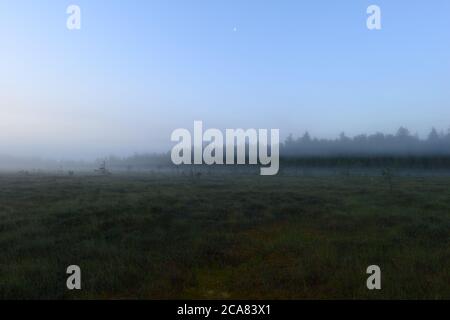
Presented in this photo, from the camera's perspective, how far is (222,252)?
1373cm

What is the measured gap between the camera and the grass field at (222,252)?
9820 mm

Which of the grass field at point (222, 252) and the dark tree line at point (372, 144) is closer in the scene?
the grass field at point (222, 252)

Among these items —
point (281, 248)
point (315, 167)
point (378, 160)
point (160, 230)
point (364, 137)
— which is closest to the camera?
point (281, 248)

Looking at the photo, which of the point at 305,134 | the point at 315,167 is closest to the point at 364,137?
the point at 305,134

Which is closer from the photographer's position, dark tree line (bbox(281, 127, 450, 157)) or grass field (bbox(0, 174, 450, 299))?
grass field (bbox(0, 174, 450, 299))

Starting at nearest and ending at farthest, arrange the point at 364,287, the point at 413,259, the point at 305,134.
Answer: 1. the point at 364,287
2. the point at 413,259
3. the point at 305,134

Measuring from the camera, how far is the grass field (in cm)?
982

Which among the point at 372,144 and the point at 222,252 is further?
the point at 372,144

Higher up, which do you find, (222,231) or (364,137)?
(364,137)

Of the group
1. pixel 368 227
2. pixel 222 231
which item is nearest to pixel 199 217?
pixel 222 231

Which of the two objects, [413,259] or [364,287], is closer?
[364,287]

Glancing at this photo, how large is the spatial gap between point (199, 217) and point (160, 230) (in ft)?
14.0

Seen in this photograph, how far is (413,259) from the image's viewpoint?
12.1 metres
